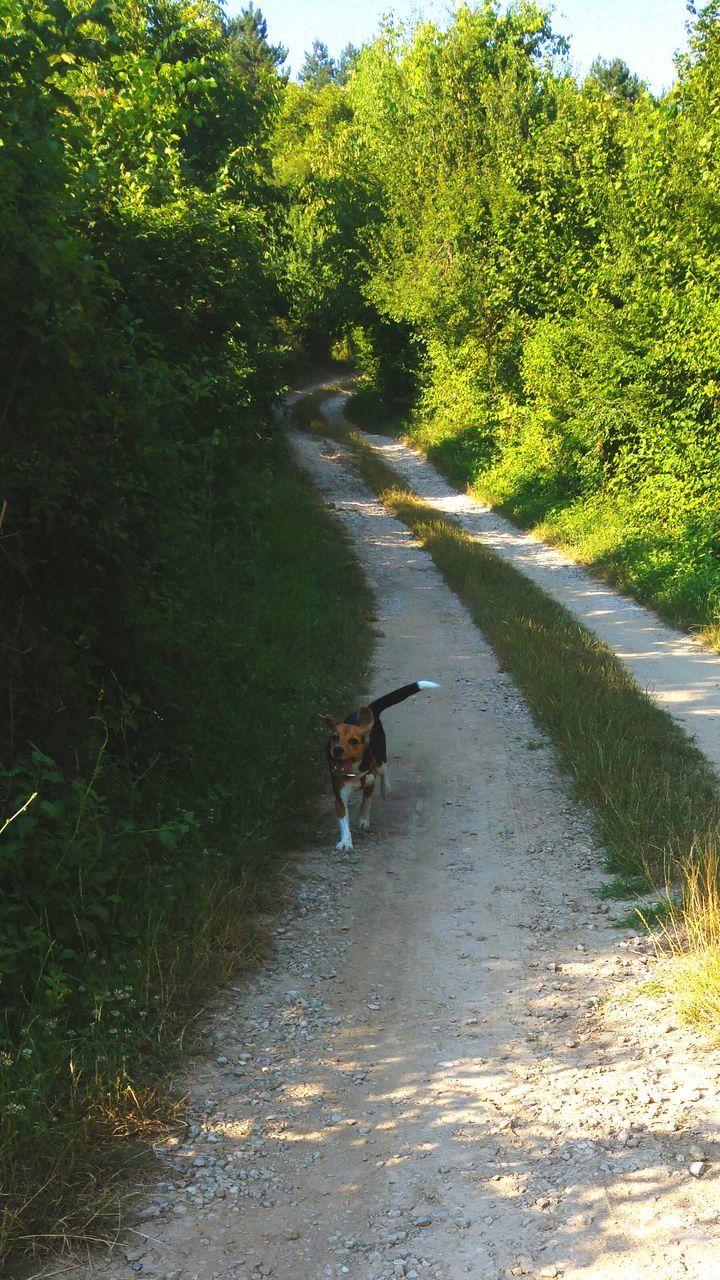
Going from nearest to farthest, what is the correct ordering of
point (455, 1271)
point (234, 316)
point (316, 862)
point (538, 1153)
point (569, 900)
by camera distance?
point (455, 1271)
point (538, 1153)
point (569, 900)
point (316, 862)
point (234, 316)

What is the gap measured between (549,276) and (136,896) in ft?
68.3

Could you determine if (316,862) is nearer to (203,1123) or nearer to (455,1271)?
(203,1123)

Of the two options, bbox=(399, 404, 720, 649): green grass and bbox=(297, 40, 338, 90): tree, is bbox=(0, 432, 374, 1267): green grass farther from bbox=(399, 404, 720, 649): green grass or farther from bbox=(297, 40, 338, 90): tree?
bbox=(297, 40, 338, 90): tree

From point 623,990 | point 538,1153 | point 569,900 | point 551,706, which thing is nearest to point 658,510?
point 551,706

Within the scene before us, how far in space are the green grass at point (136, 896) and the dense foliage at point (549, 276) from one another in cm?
841

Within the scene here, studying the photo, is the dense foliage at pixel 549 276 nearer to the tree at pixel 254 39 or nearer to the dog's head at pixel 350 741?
the dog's head at pixel 350 741

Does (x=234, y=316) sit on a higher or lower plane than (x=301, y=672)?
higher

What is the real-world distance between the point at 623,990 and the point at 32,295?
4540mm

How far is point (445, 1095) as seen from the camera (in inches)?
167

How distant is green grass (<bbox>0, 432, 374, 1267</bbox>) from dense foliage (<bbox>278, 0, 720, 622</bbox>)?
27.6 feet

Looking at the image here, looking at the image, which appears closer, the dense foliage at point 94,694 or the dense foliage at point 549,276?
the dense foliage at point 94,694

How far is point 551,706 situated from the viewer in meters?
9.70

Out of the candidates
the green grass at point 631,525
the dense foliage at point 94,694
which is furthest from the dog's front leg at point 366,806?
the green grass at point 631,525

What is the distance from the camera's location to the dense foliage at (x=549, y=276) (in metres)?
15.9
